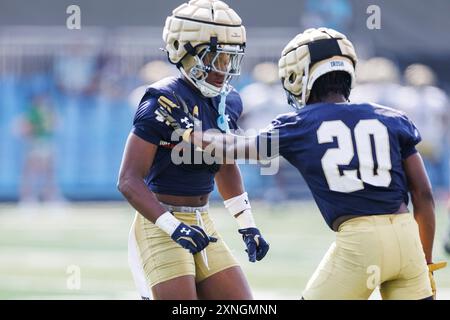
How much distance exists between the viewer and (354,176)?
13.6ft

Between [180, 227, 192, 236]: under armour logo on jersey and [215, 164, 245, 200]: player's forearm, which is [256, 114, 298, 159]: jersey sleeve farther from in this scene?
[215, 164, 245, 200]: player's forearm

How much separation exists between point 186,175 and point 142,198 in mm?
271

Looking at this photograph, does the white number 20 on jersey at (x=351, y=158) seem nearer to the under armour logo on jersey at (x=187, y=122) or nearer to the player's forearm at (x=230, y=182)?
the under armour logo on jersey at (x=187, y=122)

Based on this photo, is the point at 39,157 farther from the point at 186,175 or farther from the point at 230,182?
the point at 186,175

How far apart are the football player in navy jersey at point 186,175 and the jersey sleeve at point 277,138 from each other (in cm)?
44

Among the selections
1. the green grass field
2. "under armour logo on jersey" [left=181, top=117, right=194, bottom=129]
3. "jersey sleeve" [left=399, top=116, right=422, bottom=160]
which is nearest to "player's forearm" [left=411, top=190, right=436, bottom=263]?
"jersey sleeve" [left=399, top=116, right=422, bottom=160]

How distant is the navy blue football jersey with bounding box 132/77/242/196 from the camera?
457cm

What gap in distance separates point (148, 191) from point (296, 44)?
0.89 meters

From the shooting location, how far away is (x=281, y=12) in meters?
16.0

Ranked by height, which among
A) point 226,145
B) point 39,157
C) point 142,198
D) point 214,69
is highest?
point 39,157

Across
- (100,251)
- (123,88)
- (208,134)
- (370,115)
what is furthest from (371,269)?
(123,88)

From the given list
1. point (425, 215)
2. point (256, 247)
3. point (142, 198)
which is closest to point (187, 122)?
point (142, 198)

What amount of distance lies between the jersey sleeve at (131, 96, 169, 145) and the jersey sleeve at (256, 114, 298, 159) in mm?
471

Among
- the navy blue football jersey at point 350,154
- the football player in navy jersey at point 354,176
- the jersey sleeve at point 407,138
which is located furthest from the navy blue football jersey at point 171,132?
the jersey sleeve at point 407,138
